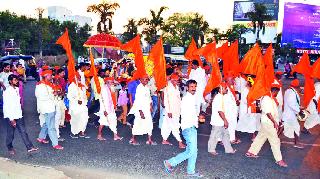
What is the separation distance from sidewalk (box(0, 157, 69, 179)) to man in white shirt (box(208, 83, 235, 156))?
291 centimetres

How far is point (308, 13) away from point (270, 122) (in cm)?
5722

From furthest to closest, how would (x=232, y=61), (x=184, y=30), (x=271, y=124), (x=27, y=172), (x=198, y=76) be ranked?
(x=184, y=30) < (x=198, y=76) < (x=232, y=61) < (x=271, y=124) < (x=27, y=172)

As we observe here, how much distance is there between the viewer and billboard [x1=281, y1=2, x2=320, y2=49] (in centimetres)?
5738

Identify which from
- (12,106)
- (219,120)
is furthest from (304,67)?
(12,106)

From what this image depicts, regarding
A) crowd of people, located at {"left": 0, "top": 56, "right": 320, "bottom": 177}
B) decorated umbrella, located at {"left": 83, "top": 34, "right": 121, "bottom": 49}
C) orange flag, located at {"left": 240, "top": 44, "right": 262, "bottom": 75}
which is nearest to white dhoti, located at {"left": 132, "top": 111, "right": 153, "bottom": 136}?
crowd of people, located at {"left": 0, "top": 56, "right": 320, "bottom": 177}

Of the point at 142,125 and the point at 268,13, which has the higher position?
the point at 268,13

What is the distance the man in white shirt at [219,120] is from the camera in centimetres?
720

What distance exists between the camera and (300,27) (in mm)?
57844

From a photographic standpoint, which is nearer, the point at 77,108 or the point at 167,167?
the point at 167,167

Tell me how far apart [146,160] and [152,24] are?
48337mm

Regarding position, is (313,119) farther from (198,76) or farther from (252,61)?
(198,76)

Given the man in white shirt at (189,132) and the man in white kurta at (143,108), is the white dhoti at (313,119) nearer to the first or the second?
the man in white kurta at (143,108)

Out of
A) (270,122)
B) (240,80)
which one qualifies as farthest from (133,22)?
(270,122)

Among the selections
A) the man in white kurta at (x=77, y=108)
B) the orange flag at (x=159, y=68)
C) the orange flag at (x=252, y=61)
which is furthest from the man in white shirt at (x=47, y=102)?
the orange flag at (x=252, y=61)
